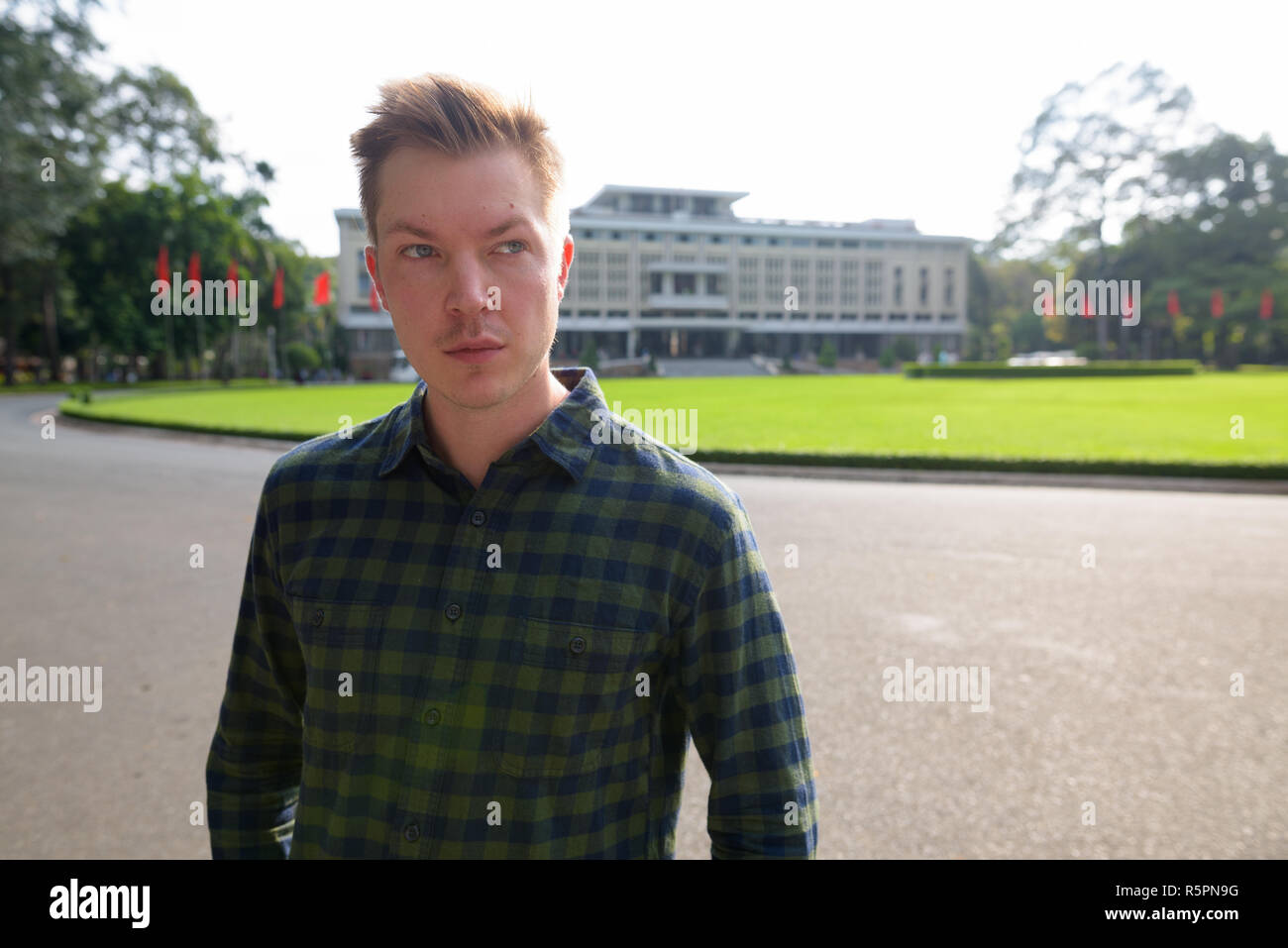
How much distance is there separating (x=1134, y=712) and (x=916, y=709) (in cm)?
101

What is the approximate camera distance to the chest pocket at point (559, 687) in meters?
1.31

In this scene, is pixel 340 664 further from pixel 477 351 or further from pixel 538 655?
pixel 477 351

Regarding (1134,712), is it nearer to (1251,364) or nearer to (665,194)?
(1251,364)

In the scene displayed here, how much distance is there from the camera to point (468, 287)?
4.34 feet

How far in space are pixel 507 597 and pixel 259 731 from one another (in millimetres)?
592

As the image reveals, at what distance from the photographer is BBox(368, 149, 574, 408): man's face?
4.36ft

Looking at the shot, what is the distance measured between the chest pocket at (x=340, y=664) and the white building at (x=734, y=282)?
7162cm

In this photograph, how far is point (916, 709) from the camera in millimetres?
4535

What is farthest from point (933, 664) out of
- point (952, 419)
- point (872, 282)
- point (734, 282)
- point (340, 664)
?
point (872, 282)

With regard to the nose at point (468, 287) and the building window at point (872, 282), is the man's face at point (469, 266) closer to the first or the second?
the nose at point (468, 287)
